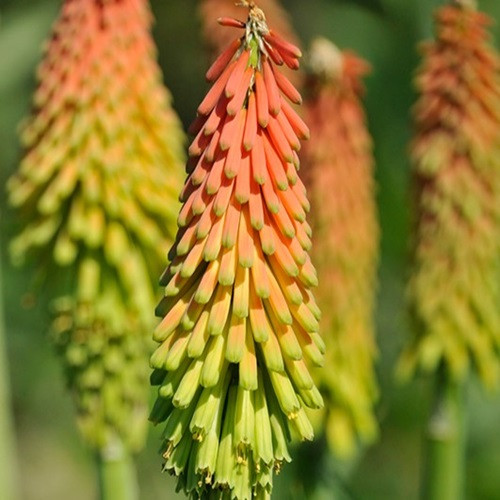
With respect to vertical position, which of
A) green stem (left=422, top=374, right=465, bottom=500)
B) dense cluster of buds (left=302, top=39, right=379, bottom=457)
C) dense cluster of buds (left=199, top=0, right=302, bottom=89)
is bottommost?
green stem (left=422, top=374, right=465, bottom=500)

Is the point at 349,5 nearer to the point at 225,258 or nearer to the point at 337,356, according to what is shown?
the point at 337,356

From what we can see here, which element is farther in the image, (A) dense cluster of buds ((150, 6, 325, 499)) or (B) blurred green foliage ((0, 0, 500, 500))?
(B) blurred green foliage ((0, 0, 500, 500))

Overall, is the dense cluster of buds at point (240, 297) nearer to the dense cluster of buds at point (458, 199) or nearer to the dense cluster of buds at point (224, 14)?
the dense cluster of buds at point (458, 199)

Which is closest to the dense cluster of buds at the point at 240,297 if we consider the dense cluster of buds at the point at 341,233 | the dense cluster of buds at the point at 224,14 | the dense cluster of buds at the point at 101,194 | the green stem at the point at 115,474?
the dense cluster of buds at the point at 101,194

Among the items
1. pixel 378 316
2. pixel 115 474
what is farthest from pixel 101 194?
pixel 378 316

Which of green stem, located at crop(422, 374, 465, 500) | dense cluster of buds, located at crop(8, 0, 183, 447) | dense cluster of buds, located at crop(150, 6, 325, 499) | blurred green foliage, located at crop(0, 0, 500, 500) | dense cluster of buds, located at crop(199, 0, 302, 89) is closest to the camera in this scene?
dense cluster of buds, located at crop(150, 6, 325, 499)

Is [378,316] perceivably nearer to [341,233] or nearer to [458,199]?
[341,233]

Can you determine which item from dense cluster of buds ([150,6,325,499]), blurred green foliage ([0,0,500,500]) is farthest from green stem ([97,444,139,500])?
blurred green foliage ([0,0,500,500])

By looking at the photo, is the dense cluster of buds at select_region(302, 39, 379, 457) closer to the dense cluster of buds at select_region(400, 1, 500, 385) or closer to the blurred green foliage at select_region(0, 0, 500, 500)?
the dense cluster of buds at select_region(400, 1, 500, 385)
